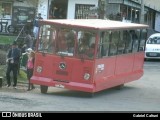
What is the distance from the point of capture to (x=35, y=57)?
61.4 ft

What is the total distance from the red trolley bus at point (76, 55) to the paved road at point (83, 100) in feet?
1.60

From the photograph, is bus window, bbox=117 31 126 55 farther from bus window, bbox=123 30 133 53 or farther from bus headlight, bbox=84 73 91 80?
bus headlight, bbox=84 73 91 80

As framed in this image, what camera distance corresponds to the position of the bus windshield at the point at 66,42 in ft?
58.9

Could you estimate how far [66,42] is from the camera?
18219mm

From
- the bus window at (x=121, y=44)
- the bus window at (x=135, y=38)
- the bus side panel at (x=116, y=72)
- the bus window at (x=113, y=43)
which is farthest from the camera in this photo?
the bus window at (x=135, y=38)

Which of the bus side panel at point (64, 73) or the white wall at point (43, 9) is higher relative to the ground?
the white wall at point (43, 9)

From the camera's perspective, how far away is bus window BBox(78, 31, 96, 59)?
58.7ft

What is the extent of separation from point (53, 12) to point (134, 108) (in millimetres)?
27125

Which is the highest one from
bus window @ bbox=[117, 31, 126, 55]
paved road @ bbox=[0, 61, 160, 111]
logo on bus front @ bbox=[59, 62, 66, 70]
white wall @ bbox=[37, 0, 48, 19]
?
white wall @ bbox=[37, 0, 48, 19]

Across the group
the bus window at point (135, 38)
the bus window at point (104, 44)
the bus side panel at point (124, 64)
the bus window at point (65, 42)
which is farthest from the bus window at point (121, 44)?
the bus window at point (65, 42)

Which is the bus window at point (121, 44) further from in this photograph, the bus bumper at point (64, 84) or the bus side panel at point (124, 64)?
the bus bumper at point (64, 84)

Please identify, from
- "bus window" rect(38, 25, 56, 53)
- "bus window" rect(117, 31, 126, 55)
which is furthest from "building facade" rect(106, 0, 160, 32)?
"bus window" rect(38, 25, 56, 53)

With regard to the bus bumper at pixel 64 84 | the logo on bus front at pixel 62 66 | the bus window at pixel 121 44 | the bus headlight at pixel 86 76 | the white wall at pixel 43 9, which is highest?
the white wall at pixel 43 9

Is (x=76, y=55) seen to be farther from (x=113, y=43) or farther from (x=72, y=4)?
(x=72, y=4)
